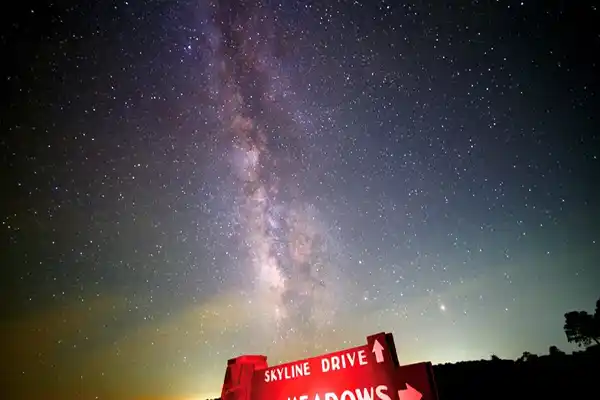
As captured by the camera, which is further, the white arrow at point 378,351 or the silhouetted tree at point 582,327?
the silhouetted tree at point 582,327

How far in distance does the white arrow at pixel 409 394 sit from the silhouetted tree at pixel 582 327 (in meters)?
65.5

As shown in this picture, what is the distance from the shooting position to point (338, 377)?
18.1ft

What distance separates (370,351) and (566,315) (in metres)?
72.6

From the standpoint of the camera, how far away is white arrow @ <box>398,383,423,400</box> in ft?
14.5

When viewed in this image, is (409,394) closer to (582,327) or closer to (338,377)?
(338,377)

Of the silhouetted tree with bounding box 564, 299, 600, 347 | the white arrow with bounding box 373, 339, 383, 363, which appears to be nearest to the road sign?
the white arrow with bounding box 373, 339, 383, 363

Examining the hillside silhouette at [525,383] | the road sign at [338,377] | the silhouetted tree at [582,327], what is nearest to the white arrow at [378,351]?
the road sign at [338,377]

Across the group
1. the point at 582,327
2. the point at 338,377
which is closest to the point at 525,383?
the point at 338,377

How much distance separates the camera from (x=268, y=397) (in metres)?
6.51

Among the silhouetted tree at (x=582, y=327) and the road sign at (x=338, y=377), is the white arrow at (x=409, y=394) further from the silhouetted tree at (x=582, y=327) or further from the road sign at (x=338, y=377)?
the silhouetted tree at (x=582, y=327)

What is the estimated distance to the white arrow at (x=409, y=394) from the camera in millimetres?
4422

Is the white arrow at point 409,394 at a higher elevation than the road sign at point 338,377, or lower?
lower

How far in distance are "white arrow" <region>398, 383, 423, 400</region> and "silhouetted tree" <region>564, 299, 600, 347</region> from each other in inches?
2580

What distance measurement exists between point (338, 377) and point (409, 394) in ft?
4.32
